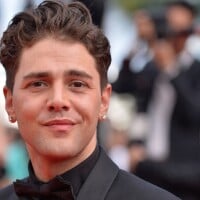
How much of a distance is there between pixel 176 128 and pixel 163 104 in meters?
0.23

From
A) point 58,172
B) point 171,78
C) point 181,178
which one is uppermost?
point 58,172

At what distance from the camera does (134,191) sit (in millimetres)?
4039

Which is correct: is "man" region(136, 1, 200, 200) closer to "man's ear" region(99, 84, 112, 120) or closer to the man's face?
"man's ear" region(99, 84, 112, 120)

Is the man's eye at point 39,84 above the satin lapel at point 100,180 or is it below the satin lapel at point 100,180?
above

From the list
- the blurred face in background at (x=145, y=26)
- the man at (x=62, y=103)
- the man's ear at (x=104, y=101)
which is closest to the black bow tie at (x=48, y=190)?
the man at (x=62, y=103)

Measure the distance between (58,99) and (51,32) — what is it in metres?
0.34

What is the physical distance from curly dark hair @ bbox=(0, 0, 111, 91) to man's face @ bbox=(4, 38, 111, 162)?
4 cm

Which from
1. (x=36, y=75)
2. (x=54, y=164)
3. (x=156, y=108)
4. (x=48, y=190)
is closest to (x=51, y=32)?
(x=36, y=75)

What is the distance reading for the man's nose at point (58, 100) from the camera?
3918 mm

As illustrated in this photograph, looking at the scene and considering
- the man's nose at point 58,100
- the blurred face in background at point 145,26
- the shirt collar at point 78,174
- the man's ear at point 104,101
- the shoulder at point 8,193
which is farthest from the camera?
the blurred face in background at point 145,26

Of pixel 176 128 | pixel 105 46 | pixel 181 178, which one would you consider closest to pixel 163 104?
pixel 176 128

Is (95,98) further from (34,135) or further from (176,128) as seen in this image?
(176,128)

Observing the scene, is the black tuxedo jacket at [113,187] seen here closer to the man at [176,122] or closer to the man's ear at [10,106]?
the man's ear at [10,106]

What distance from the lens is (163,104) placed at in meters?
7.98
